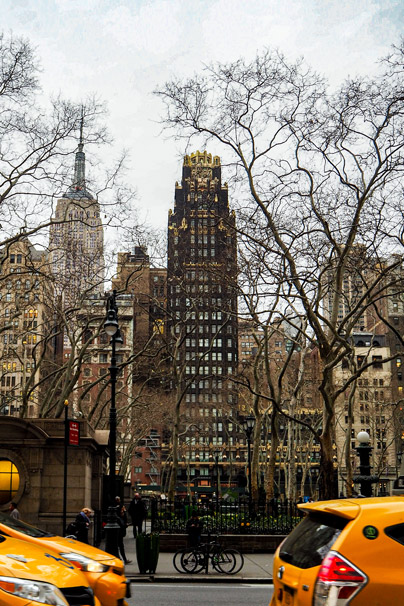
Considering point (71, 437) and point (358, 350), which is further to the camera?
point (358, 350)

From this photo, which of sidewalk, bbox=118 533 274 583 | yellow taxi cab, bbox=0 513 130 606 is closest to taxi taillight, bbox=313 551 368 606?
yellow taxi cab, bbox=0 513 130 606

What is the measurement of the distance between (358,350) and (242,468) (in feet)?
102

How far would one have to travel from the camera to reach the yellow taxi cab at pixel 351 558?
512cm

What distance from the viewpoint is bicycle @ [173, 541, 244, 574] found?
16766mm

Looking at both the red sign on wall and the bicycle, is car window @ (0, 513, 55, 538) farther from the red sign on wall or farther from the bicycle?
the red sign on wall

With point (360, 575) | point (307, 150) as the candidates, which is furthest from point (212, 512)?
point (360, 575)

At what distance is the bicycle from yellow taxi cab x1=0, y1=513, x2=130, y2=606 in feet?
23.1

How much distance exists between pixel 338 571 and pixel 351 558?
0.46 ft

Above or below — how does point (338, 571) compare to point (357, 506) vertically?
below

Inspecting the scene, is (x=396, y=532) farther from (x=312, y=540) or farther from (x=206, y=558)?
(x=206, y=558)

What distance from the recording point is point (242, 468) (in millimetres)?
121750

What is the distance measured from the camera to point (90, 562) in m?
9.63

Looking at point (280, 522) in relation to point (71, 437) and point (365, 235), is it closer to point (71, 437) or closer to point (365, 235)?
point (71, 437)

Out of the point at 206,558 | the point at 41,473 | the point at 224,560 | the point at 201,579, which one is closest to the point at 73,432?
the point at 41,473
